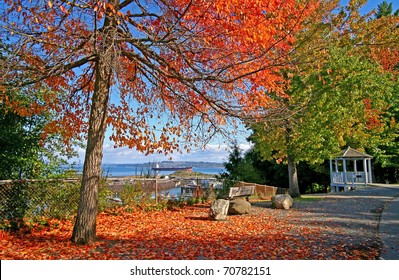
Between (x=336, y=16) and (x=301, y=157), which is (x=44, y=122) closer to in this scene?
(x=301, y=157)

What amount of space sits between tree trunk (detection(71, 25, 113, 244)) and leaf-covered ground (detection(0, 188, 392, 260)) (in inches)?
11.6

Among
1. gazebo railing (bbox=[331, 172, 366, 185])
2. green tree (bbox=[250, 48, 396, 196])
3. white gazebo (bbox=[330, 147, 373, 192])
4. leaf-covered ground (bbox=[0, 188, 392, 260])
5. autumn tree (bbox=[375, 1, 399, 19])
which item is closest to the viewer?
leaf-covered ground (bbox=[0, 188, 392, 260])

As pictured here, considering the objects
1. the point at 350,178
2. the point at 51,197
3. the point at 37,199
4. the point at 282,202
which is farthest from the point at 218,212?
the point at 350,178

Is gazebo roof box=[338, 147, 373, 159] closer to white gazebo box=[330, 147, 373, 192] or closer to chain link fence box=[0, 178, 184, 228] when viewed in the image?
white gazebo box=[330, 147, 373, 192]

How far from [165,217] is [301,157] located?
26.0 ft

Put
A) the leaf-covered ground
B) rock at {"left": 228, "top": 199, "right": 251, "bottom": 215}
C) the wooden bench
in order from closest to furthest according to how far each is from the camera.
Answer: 1. the leaf-covered ground
2. rock at {"left": 228, "top": 199, "right": 251, "bottom": 215}
3. the wooden bench

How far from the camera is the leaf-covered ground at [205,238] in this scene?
18.3 ft

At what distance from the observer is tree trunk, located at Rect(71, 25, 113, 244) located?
248 inches

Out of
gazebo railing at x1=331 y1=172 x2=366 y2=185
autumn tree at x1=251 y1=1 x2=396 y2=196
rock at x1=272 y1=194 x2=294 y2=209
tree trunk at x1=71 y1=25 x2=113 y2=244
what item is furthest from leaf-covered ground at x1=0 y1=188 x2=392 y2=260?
gazebo railing at x1=331 y1=172 x2=366 y2=185

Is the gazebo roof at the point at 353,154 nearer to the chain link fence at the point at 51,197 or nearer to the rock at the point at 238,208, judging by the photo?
the rock at the point at 238,208

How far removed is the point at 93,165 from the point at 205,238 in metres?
2.83

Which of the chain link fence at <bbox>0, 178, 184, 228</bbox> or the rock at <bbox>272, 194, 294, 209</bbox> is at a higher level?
the chain link fence at <bbox>0, 178, 184, 228</bbox>

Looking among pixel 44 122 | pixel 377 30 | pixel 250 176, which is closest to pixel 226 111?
pixel 44 122

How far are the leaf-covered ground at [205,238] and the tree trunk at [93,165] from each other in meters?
0.29
